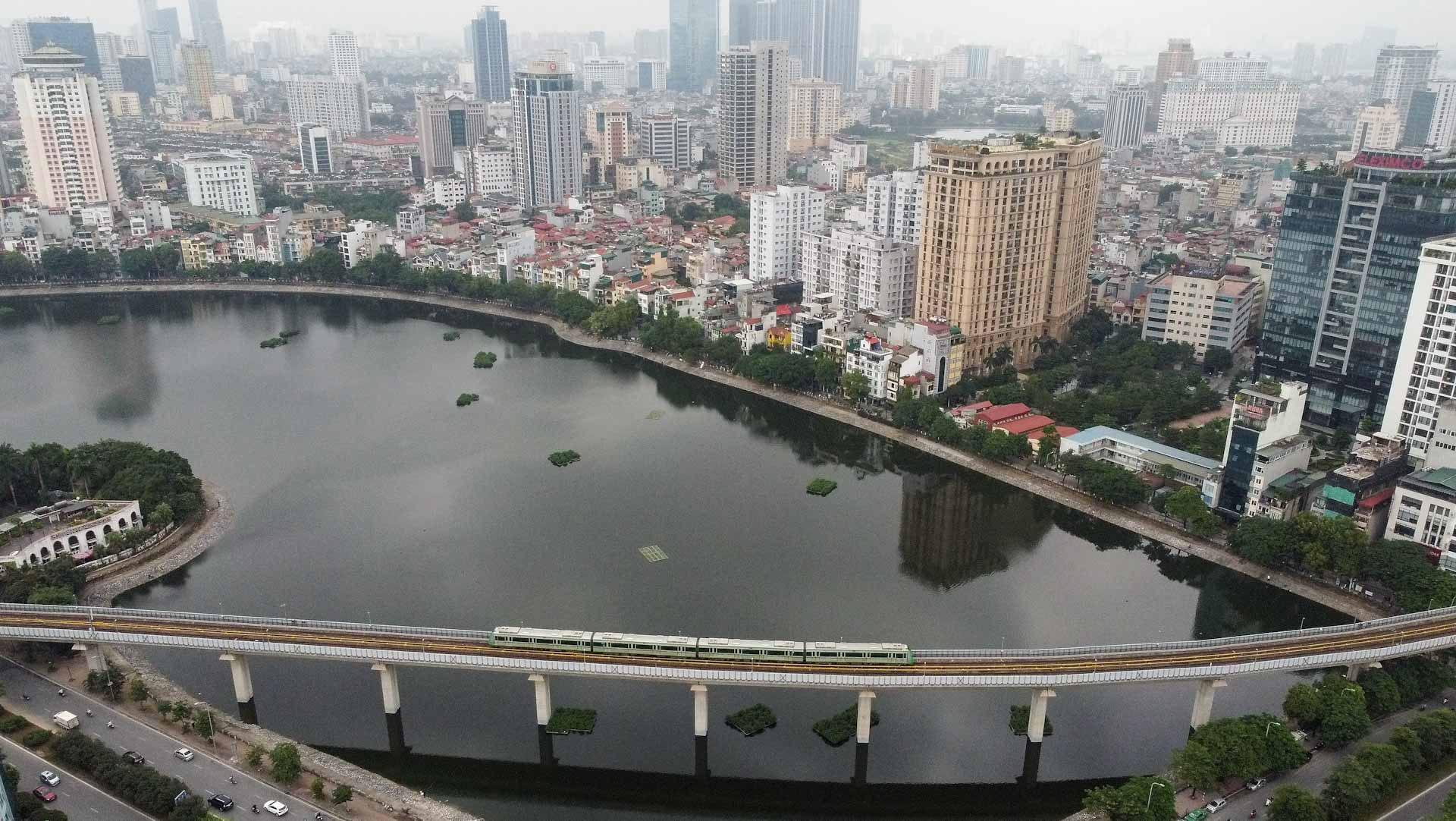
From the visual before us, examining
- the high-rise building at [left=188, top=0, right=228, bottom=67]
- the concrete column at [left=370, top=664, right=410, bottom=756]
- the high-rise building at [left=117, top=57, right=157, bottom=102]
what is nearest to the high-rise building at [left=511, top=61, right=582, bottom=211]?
the concrete column at [left=370, top=664, right=410, bottom=756]

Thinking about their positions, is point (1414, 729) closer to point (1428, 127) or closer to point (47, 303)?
point (47, 303)

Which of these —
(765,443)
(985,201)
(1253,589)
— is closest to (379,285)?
(765,443)

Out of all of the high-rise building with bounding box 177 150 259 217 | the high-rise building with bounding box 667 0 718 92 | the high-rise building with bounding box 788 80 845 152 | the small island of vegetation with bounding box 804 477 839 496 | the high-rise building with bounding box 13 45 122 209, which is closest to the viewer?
the small island of vegetation with bounding box 804 477 839 496

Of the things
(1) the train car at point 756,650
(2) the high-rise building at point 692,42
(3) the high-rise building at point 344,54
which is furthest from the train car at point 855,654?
(2) the high-rise building at point 692,42

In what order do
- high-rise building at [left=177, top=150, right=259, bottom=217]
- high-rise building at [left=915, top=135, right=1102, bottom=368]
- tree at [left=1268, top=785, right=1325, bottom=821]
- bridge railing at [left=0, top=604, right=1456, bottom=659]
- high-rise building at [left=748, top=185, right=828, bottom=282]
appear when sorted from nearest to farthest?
tree at [left=1268, top=785, right=1325, bottom=821]
bridge railing at [left=0, top=604, right=1456, bottom=659]
high-rise building at [left=915, top=135, right=1102, bottom=368]
high-rise building at [left=748, top=185, right=828, bottom=282]
high-rise building at [left=177, top=150, right=259, bottom=217]

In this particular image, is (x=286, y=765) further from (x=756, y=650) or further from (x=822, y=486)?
(x=822, y=486)

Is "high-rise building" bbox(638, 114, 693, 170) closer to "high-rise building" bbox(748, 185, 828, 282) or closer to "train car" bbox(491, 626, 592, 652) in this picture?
"high-rise building" bbox(748, 185, 828, 282)
